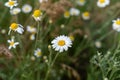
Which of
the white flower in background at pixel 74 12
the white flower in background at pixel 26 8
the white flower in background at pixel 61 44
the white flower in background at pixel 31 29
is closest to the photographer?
the white flower in background at pixel 61 44

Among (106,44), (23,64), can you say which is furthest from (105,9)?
(23,64)

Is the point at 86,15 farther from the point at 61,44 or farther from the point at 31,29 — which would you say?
the point at 61,44

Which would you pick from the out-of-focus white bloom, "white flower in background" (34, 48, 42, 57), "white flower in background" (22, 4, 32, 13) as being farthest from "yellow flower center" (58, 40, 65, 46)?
the out-of-focus white bloom

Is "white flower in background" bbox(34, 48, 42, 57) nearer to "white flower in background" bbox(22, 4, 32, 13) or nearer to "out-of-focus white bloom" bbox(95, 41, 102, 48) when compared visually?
"white flower in background" bbox(22, 4, 32, 13)

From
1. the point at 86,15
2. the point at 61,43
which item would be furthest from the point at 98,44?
the point at 61,43

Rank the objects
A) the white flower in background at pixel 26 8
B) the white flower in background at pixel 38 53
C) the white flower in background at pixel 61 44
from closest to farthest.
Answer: the white flower in background at pixel 61 44 → the white flower in background at pixel 38 53 → the white flower in background at pixel 26 8

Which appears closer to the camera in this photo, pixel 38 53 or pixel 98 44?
pixel 38 53

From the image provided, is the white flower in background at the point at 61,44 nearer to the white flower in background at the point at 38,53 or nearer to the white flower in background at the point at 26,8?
the white flower in background at the point at 38,53

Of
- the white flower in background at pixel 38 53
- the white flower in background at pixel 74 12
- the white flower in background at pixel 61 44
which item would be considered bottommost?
the white flower in background at pixel 61 44

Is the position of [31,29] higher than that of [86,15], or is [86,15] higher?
[86,15]

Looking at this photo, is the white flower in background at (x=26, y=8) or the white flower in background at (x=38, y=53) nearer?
the white flower in background at (x=38, y=53)

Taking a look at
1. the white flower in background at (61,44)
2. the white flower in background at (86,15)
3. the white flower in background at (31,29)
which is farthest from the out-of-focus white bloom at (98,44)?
the white flower in background at (61,44)
